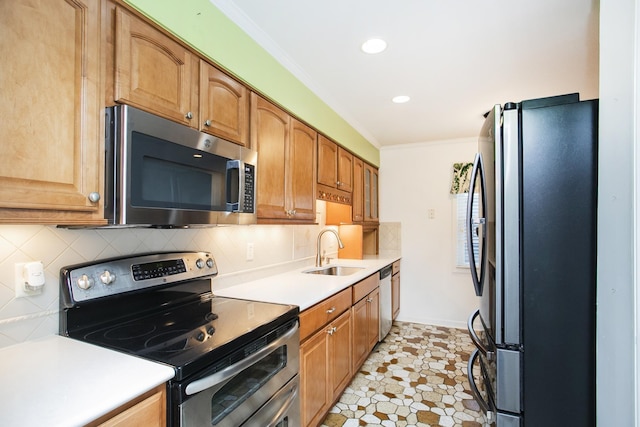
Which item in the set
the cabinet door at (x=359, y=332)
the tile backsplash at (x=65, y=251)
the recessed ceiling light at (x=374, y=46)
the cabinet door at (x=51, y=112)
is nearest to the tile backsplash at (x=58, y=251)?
the tile backsplash at (x=65, y=251)

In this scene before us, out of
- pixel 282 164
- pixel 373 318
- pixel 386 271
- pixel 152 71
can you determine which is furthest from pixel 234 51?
pixel 386 271

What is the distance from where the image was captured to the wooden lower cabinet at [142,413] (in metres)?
0.78

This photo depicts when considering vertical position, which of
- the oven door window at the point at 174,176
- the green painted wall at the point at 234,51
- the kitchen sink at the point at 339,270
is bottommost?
the kitchen sink at the point at 339,270

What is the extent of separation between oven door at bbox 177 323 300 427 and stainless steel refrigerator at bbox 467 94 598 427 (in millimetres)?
903

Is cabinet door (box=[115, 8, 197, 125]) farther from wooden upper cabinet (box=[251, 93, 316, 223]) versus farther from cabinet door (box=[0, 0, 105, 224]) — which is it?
wooden upper cabinet (box=[251, 93, 316, 223])

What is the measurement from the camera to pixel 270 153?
193 centimetres

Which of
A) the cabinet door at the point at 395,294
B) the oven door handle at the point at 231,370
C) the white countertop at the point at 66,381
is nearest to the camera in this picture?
the white countertop at the point at 66,381

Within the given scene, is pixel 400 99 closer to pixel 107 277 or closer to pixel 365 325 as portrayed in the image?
pixel 365 325

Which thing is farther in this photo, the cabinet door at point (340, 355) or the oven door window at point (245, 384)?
the cabinet door at point (340, 355)

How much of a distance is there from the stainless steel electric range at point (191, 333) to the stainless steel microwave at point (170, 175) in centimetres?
34

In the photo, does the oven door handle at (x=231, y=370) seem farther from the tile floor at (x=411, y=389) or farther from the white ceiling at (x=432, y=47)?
the white ceiling at (x=432, y=47)

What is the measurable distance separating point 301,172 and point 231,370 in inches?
57.6

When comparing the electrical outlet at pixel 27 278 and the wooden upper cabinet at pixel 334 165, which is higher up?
the wooden upper cabinet at pixel 334 165

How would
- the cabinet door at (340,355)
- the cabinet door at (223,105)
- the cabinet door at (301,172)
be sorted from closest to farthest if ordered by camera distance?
the cabinet door at (223,105), the cabinet door at (340,355), the cabinet door at (301,172)
